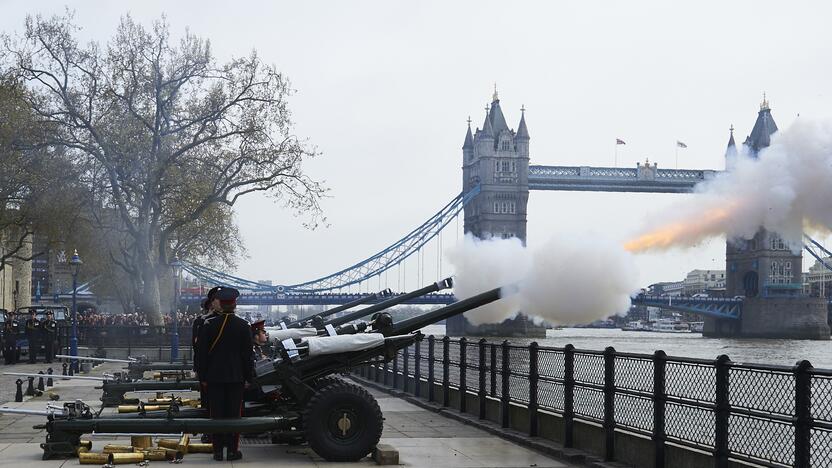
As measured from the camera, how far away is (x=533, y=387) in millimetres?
15328

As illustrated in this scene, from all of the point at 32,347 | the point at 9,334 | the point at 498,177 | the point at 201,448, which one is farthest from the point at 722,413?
the point at 498,177

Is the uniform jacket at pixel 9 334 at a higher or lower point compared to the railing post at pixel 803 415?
lower

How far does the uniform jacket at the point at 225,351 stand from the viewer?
12.3 meters

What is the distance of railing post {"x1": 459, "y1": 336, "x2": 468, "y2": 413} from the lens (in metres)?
18.9

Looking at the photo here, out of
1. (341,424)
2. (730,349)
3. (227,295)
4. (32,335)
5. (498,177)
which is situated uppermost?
(498,177)

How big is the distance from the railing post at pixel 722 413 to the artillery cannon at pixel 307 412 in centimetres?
384

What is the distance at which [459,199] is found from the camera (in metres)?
128

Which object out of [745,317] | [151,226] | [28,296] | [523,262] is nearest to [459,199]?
[745,317]

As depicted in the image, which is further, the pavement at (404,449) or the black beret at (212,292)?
the black beret at (212,292)

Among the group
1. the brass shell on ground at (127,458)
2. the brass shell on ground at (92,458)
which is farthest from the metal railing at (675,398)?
the brass shell on ground at (92,458)

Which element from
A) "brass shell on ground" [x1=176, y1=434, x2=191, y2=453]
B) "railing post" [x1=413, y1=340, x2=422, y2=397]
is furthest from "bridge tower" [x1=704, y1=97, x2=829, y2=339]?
"brass shell on ground" [x1=176, y1=434, x2=191, y2=453]

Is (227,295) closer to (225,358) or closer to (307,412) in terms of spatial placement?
(225,358)

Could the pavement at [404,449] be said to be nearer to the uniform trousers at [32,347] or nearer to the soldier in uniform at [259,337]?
the soldier in uniform at [259,337]

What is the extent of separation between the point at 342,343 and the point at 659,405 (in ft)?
11.7
